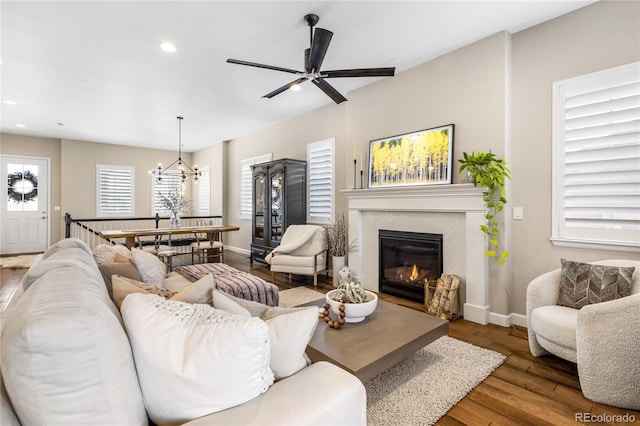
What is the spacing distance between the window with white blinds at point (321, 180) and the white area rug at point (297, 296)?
4.51ft

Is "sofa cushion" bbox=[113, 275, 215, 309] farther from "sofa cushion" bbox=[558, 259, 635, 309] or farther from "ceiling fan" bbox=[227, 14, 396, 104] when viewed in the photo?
"sofa cushion" bbox=[558, 259, 635, 309]

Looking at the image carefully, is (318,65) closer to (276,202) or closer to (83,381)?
(83,381)

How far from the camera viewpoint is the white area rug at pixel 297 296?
379cm

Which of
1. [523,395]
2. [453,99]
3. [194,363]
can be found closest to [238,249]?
[453,99]

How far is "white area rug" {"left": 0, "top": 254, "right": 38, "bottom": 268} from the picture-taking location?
587 cm

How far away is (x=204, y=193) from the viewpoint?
8.88 meters

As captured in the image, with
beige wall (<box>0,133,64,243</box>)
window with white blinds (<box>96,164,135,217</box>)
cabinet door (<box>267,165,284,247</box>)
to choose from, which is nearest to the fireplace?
cabinet door (<box>267,165,284,247</box>)

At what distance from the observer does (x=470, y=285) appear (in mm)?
3240

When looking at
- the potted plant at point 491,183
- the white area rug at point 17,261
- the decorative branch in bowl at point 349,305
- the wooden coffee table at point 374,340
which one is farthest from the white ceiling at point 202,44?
the white area rug at point 17,261

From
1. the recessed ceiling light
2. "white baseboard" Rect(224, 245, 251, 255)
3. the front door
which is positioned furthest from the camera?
"white baseboard" Rect(224, 245, 251, 255)

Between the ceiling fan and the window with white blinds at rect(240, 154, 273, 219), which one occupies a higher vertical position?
the ceiling fan

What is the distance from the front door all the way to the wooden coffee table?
27.3ft

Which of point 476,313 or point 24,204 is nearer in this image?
point 476,313

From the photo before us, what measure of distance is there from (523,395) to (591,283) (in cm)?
103
